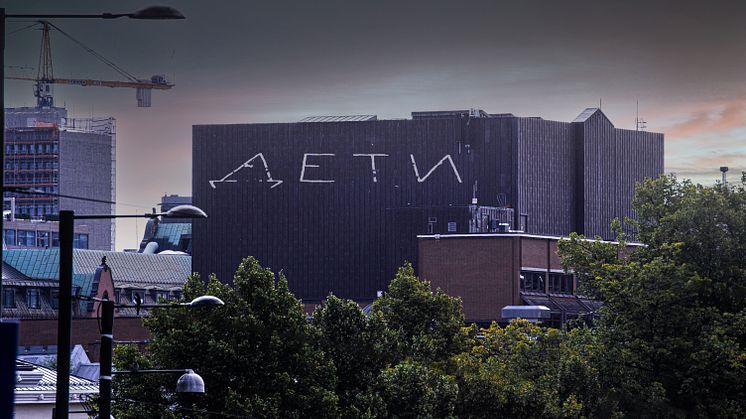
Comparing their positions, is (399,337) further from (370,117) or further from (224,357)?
(370,117)

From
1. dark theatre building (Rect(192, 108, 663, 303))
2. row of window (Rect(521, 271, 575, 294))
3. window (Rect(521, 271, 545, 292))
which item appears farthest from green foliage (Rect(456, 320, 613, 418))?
dark theatre building (Rect(192, 108, 663, 303))

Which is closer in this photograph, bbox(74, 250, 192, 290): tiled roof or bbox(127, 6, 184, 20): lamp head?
bbox(127, 6, 184, 20): lamp head

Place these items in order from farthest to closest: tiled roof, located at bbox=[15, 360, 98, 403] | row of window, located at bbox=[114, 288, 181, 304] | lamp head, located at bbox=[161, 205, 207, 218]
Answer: row of window, located at bbox=[114, 288, 181, 304], tiled roof, located at bbox=[15, 360, 98, 403], lamp head, located at bbox=[161, 205, 207, 218]

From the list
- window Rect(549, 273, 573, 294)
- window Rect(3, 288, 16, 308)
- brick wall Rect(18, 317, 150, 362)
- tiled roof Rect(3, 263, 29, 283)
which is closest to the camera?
brick wall Rect(18, 317, 150, 362)

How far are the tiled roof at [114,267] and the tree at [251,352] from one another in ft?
325

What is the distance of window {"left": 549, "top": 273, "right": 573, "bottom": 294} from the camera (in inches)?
6043

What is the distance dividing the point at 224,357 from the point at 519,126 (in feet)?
351

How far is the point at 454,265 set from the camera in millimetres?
150500

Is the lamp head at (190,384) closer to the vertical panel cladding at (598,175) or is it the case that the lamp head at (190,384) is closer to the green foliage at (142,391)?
the green foliage at (142,391)

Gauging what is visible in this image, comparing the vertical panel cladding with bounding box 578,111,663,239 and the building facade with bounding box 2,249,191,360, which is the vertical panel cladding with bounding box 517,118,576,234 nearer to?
the vertical panel cladding with bounding box 578,111,663,239

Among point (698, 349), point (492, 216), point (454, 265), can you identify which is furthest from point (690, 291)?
point (492, 216)

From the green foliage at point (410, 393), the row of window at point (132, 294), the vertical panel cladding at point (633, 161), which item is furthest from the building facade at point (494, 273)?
the green foliage at point (410, 393)

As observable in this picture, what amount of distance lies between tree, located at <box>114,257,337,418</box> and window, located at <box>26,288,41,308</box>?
104 m

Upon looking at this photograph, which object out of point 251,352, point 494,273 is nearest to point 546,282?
point 494,273
